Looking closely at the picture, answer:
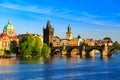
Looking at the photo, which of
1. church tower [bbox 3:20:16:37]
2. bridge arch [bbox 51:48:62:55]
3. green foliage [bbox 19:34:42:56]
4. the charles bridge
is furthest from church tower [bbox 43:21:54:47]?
green foliage [bbox 19:34:42:56]

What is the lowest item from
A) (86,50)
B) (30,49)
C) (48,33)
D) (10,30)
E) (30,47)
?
(30,49)

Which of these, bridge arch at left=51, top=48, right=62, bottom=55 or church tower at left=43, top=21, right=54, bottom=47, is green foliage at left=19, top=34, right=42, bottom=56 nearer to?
bridge arch at left=51, top=48, right=62, bottom=55

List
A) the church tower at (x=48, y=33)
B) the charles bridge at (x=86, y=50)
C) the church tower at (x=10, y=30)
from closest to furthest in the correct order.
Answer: the charles bridge at (x=86, y=50)
the church tower at (x=48, y=33)
the church tower at (x=10, y=30)

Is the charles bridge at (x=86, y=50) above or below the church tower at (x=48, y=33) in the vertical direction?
below

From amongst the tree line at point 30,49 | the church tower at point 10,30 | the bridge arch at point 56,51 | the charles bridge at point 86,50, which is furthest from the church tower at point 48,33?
the tree line at point 30,49

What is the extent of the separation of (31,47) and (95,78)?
4617 centimetres

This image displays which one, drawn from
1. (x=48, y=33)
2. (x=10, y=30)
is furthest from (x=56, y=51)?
(x=10, y=30)

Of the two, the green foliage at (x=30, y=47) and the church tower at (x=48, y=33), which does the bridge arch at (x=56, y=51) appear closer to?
the church tower at (x=48, y=33)

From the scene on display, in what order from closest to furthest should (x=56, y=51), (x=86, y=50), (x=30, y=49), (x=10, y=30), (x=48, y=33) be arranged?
1. (x=30, y=49)
2. (x=86, y=50)
3. (x=56, y=51)
4. (x=48, y=33)
5. (x=10, y=30)

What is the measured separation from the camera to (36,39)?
93.7m

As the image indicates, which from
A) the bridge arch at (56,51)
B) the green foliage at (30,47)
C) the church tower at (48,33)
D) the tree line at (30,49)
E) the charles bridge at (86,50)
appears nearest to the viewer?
the green foliage at (30,47)

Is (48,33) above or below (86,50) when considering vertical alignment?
above

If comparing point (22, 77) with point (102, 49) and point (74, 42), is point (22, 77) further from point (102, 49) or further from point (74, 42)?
point (74, 42)

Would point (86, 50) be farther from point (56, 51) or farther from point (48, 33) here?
point (48, 33)
